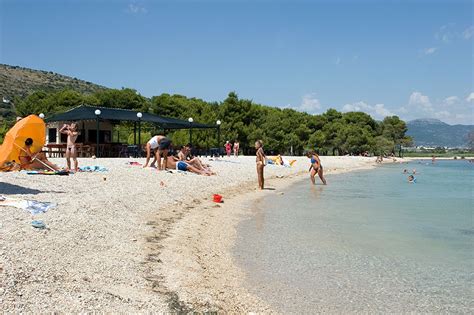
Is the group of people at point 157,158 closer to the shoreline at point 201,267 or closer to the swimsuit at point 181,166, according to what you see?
the swimsuit at point 181,166

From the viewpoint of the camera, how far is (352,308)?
415 centimetres

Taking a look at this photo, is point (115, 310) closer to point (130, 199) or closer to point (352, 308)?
point (352, 308)

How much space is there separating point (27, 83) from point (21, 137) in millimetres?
67504

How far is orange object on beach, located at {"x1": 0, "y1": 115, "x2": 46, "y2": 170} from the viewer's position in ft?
36.5

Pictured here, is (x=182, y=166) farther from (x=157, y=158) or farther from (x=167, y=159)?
(x=157, y=158)

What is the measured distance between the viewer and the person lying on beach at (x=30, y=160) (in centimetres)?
1141

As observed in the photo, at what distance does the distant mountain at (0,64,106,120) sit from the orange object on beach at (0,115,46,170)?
45.8m

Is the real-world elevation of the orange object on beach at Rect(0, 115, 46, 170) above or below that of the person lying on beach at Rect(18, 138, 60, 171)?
above

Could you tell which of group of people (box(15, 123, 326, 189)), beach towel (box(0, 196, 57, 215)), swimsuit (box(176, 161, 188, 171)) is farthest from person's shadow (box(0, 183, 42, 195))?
swimsuit (box(176, 161, 188, 171))

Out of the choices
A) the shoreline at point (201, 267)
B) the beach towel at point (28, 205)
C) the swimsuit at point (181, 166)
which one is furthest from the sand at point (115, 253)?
the swimsuit at point (181, 166)

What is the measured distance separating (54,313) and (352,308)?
2.60 m

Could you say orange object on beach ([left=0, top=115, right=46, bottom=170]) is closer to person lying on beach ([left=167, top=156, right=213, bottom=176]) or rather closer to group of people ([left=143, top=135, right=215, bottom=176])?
group of people ([left=143, top=135, right=215, bottom=176])

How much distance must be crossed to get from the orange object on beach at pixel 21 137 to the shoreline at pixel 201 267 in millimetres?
5176

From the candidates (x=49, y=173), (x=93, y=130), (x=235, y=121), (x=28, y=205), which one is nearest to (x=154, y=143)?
(x=49, y=173)
